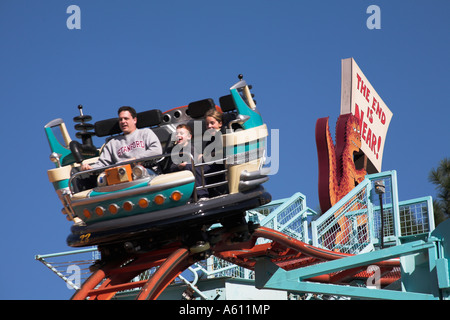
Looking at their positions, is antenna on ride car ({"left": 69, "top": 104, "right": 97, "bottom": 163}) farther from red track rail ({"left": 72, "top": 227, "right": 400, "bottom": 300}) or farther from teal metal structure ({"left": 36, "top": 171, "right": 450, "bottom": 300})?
teal metal structure ({"left": 36, "top": 171, "right": 450, "bottom": 300})

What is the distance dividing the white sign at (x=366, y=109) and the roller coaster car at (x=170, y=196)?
8.06m

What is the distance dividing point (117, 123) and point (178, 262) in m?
2.11

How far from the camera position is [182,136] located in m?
7.94

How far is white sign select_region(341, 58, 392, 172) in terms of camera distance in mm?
15641

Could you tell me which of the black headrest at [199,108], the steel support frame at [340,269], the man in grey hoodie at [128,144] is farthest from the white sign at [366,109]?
the man in grey hoodie at [128,144]

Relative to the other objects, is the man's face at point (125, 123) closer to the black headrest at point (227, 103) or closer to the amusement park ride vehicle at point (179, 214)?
the amusement park ride vehicle at point (179, 214)

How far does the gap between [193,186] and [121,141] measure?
123cm

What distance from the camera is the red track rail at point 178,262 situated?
7289mm

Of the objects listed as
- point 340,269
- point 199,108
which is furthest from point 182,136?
point 340,269

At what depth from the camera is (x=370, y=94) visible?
16656mm

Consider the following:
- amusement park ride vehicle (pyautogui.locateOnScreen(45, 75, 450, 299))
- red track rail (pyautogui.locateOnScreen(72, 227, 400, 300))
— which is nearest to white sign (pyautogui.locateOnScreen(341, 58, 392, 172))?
red track rail (pyautogui.locateOnScreen(72, 227, 400, 300))

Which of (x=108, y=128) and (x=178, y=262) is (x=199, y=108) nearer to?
(x=108, y=128)
